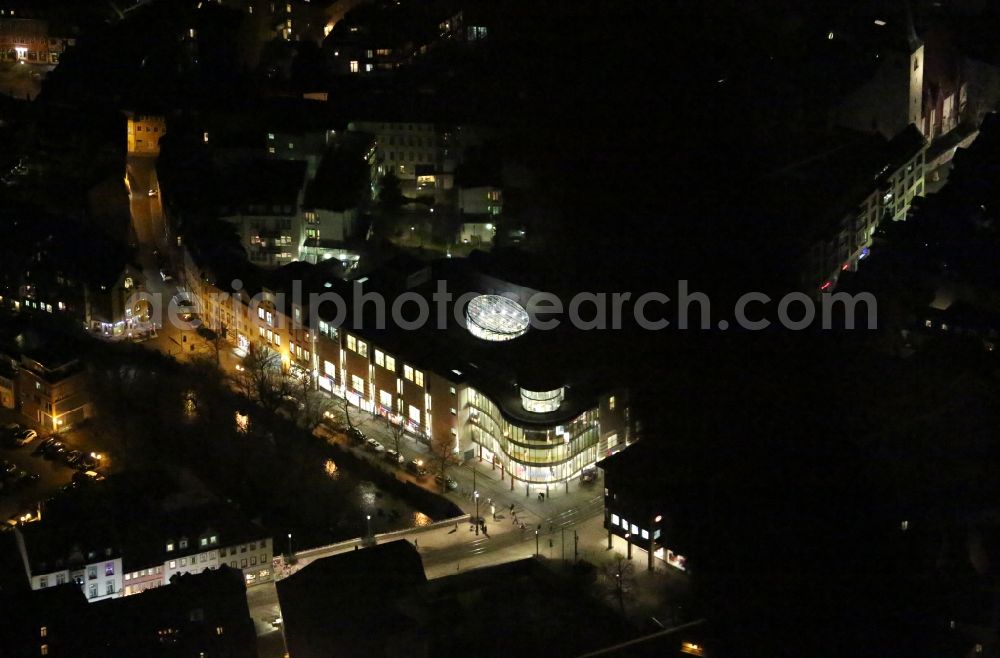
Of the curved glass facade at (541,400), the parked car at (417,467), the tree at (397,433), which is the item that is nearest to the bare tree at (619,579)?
the curved glass facade at (541,400)

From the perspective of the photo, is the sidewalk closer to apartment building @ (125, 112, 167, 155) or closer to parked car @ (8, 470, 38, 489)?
parked car @ (8, 470, 38, 489)

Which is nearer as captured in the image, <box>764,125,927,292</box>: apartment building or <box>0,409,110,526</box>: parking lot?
<box>0,409,110,526</box>: parking lot

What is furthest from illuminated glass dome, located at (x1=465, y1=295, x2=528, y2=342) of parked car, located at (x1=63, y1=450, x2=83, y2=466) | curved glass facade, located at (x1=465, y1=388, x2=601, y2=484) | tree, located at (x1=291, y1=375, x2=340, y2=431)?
parked car, located at (x1=63, y1=450, x2=83, y2=466)

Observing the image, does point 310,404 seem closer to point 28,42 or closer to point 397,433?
point 397,433

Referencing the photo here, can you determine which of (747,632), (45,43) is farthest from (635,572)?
(45,43)

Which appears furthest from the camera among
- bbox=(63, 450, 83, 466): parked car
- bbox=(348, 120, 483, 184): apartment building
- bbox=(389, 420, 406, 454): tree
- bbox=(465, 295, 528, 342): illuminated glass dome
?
bbox=(348, 120, 483, 184): apartment building

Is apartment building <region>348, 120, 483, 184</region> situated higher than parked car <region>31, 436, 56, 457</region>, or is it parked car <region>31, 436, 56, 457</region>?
apartment building <region>348, 120, 483, 184</region>
